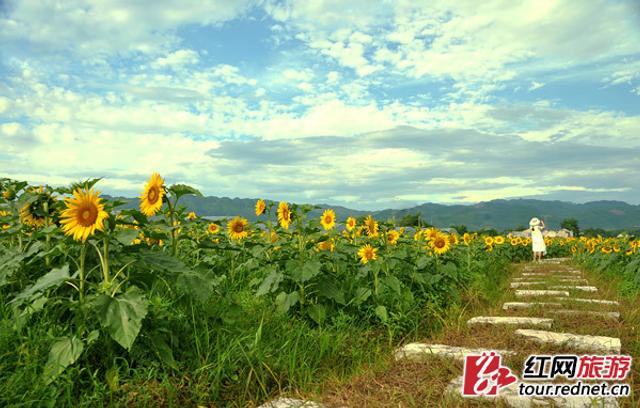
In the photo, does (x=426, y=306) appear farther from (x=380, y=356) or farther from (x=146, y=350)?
(x=146, y=350)

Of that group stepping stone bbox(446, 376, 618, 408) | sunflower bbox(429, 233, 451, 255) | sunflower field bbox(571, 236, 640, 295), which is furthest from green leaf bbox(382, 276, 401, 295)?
sunflower field bbox(571, 236, 640, 295)

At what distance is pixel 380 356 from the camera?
413 centimetres

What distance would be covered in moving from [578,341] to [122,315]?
11.1 feet

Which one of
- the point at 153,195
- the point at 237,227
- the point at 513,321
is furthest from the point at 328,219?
the point at 153,195

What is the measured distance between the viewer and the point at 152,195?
3.43m

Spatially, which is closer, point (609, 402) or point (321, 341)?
point (609, 402)

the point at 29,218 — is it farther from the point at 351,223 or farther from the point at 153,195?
the point at 351,223

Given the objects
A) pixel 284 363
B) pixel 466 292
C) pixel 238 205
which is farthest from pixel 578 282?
pixel 238 205

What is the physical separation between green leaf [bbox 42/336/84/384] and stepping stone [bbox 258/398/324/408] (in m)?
1.07

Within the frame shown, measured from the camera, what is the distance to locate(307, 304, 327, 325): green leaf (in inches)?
175

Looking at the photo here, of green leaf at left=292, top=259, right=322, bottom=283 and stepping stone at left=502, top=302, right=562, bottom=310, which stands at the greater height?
green leaf at left=292, top=259, right=322, bottom=283

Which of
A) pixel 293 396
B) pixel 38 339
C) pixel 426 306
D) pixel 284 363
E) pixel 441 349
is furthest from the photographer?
pixel 426 306

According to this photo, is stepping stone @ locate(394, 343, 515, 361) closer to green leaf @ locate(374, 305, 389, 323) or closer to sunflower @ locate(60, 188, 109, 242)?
green leaf @ locate(374, 305, 389, 323)

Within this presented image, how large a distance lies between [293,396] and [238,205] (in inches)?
5439
